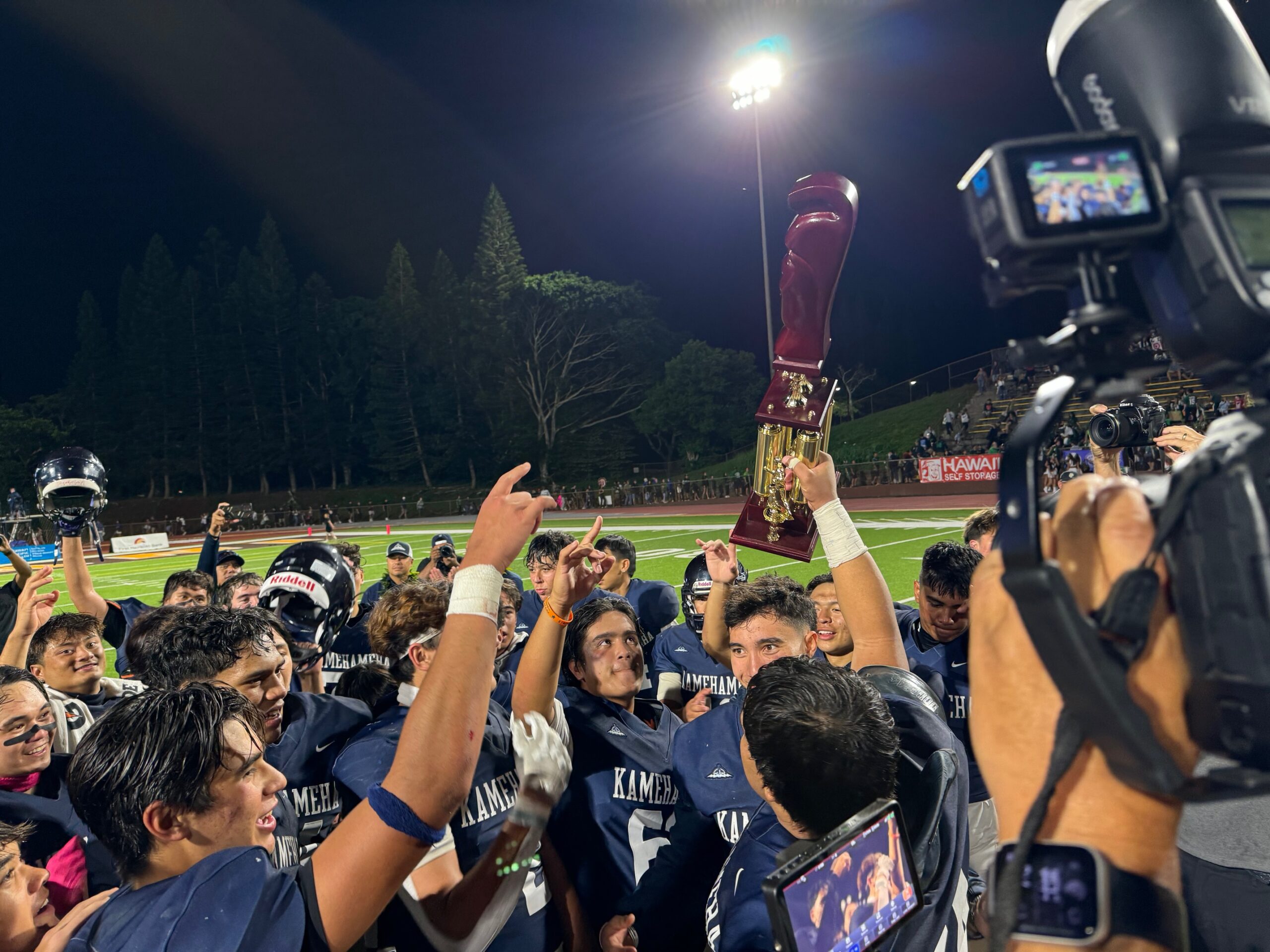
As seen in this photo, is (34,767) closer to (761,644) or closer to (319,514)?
(761,644)

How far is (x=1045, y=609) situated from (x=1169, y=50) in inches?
27.2

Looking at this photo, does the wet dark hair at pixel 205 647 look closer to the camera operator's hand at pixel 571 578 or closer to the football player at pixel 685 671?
the camera operator's hand at pixel 571 578

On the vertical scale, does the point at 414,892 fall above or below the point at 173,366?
below

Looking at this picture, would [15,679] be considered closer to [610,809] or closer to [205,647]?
[205,647]

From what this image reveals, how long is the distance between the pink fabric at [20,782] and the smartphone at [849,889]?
309cm

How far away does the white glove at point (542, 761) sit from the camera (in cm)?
167

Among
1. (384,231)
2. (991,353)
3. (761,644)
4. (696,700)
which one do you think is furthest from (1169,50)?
(384,231)

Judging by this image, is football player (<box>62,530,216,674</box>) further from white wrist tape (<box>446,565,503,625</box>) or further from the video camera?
the video camera

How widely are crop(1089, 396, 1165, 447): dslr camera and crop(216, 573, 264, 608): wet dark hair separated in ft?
18.8

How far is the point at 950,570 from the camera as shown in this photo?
4164 millimetres

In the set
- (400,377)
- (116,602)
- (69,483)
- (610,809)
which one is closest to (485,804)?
(610,809)

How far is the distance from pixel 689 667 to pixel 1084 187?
4.39 m

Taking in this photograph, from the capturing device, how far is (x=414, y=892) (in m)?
2.24

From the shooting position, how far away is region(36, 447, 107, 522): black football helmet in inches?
206
